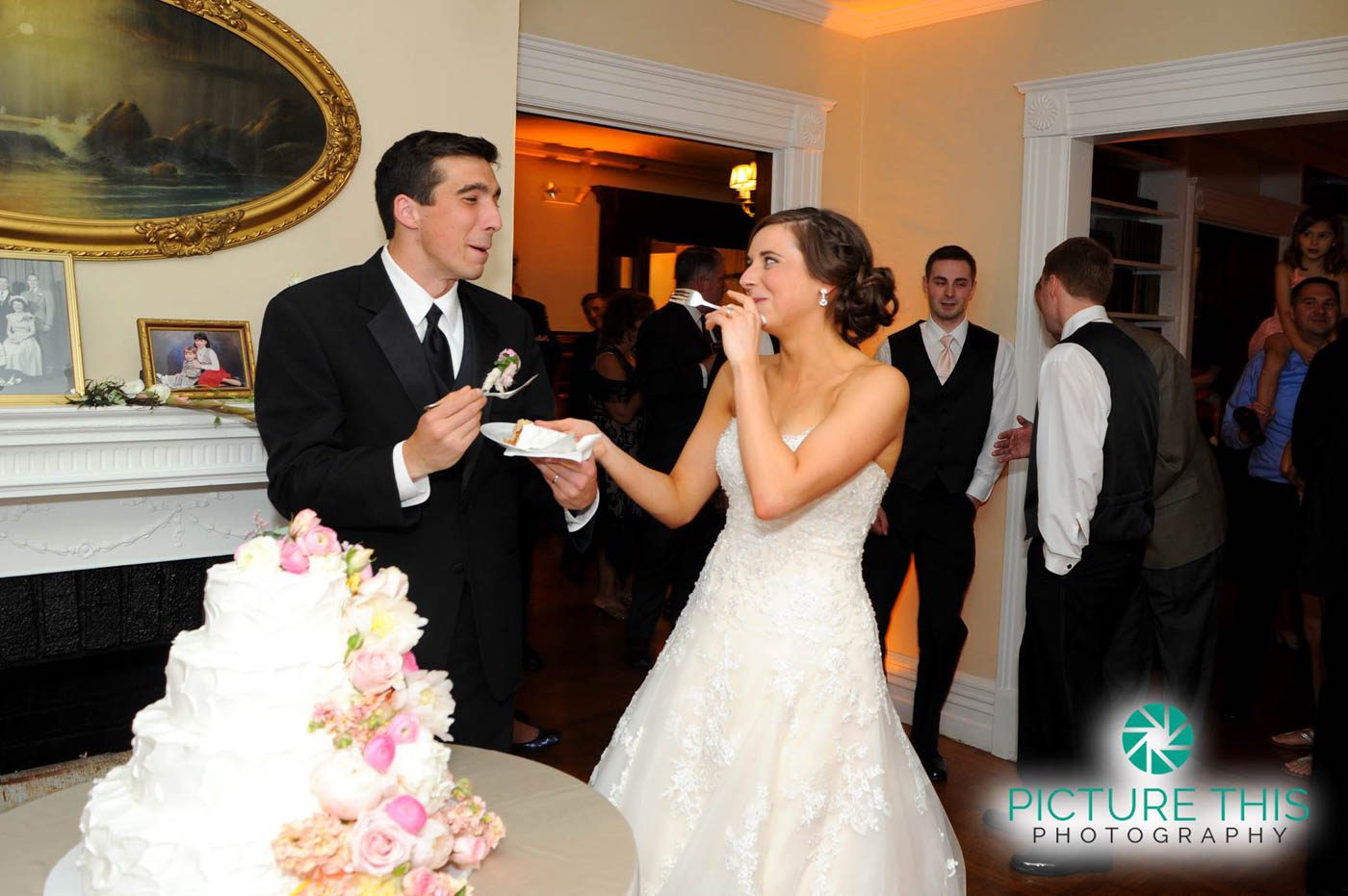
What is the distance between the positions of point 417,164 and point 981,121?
9.46 ft

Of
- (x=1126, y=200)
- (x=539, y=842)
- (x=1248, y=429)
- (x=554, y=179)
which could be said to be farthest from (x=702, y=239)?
(x=539, y=842)

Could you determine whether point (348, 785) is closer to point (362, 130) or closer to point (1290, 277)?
point (362, 130)

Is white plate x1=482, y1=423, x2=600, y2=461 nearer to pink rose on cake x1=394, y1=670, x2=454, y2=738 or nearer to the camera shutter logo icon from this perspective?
pink rose on cake x1=394, y1=670, x2=454, y2=738

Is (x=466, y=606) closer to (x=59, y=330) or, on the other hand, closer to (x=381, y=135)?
(x=59, y=330)

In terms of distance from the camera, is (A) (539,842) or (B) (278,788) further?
(A) (539,842)

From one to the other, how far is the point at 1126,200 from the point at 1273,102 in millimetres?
1933

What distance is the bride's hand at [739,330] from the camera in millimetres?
2232

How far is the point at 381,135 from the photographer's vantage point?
3.05 m

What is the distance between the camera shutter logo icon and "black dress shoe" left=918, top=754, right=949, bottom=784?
709 millimetres

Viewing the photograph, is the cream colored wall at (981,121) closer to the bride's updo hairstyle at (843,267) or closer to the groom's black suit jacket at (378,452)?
the bride's updo hairstyle at (843,267)

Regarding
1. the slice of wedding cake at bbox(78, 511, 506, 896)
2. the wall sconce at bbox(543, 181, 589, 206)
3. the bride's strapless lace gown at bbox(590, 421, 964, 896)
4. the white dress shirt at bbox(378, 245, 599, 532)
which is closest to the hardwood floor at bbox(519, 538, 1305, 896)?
the bride's strapless lace gown at bbox(590, 421, 964, 896)

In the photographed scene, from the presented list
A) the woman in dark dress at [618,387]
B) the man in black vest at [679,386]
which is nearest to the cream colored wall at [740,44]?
the man in black vest at [679,386]

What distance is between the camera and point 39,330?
2.56 metres

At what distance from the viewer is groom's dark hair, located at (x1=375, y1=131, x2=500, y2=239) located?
2.33 metres
